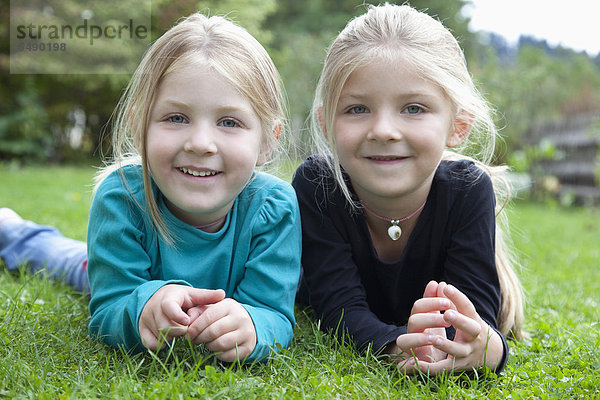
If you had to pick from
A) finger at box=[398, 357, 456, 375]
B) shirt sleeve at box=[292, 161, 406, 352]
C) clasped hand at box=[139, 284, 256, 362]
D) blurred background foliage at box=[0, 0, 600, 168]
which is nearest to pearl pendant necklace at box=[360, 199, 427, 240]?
shirt sleeve at box=[292, 161, 406, 352]

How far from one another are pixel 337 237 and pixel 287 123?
0.51 metres

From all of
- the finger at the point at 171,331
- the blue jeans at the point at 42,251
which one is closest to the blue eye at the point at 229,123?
the finger at the point at 171,331

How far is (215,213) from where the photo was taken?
2.21 m

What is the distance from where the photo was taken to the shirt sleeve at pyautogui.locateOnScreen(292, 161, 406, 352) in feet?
7.09

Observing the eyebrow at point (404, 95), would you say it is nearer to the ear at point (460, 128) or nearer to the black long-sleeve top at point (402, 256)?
the ear at point (460, 128)

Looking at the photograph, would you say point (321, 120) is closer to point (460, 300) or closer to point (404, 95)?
point (404, 95)

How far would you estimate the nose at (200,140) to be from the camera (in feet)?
6.39

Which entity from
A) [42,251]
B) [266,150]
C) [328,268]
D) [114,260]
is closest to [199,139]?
[266,150]

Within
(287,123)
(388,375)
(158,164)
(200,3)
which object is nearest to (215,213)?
(158,164)

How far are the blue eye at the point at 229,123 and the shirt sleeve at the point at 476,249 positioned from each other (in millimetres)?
917

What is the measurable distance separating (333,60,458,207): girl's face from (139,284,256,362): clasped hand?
733 millimetres

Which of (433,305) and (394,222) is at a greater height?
(394,222)

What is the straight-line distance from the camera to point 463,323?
5.69ft

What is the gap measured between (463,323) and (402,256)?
614 millimetres
